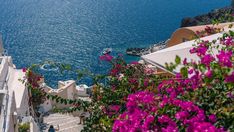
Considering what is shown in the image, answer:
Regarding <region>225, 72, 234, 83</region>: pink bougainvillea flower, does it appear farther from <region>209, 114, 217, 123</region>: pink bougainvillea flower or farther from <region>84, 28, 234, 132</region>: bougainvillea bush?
<region>209, 114, 217, 123</region>: pink bougainvillea flower

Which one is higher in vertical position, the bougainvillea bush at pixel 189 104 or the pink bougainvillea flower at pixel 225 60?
the pink bougainvillea flower at pixel 225 60

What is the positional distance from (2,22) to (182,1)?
4086cm

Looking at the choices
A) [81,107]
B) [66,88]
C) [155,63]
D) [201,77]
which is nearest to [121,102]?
[81,107]

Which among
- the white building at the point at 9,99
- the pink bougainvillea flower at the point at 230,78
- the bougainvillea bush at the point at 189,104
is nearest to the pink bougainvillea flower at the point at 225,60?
the bougainvillea bush at the point at 189,104

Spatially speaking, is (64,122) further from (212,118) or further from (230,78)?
(212,118)

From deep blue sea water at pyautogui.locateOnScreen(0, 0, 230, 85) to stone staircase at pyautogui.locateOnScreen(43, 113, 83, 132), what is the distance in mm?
19780

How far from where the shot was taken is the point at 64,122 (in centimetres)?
2523

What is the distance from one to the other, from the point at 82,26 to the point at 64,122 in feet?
167

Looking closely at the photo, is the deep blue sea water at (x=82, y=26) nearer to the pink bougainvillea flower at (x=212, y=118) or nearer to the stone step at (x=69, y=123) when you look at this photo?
the stone step at (x=69, y=123)

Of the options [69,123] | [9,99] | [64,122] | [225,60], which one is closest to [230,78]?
[225,60]

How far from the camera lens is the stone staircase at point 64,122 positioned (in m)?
23.5

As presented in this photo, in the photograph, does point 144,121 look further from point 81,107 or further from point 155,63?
point 155,63

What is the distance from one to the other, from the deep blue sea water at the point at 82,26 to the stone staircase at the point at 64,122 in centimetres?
1978

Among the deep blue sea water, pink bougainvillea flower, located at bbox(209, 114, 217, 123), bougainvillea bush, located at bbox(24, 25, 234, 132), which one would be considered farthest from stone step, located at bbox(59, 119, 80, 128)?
the deep blue sea water
